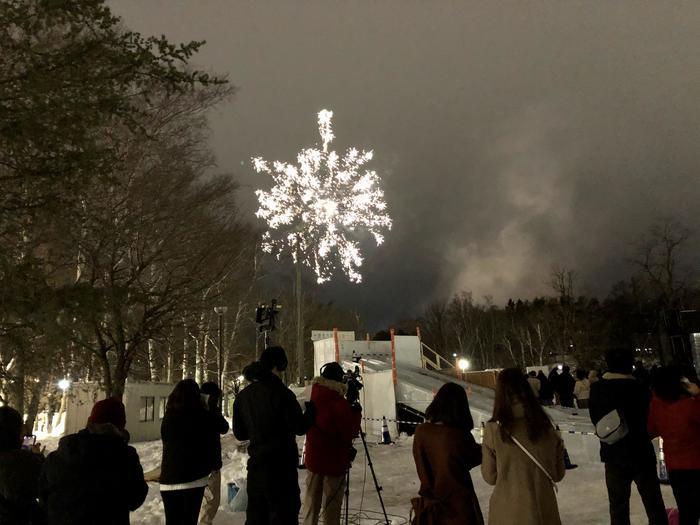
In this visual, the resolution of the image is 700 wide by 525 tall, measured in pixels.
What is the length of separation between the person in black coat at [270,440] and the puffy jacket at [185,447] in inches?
16.4

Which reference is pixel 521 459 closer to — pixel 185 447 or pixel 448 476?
pixel 448 476

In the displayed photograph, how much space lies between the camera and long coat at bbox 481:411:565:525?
127 inches

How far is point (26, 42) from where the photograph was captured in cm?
667

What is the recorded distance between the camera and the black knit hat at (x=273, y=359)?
4441mm

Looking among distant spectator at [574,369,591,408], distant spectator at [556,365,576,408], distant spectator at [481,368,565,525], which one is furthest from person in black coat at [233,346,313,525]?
distant spectator at [556,365,576,408]

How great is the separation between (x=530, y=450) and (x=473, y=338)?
60552mm

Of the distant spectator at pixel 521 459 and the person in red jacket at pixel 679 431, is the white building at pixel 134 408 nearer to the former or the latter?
the person in red jacket at pixel 679 431

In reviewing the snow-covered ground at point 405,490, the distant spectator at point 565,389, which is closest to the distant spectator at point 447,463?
the snow-covered ground at point 405,490

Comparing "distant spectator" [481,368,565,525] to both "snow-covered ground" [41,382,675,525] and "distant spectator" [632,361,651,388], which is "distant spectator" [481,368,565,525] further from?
"snow-covered ground" [41,382,675,525]

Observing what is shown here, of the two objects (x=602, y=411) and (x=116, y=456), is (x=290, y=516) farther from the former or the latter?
(x=602, y=411)

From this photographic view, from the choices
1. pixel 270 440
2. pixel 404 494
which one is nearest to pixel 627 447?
pixel 270 440

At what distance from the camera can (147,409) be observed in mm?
24672

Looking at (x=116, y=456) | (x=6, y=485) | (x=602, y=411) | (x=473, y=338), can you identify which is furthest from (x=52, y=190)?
(x=473, y=338)

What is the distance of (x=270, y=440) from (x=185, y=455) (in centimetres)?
88
